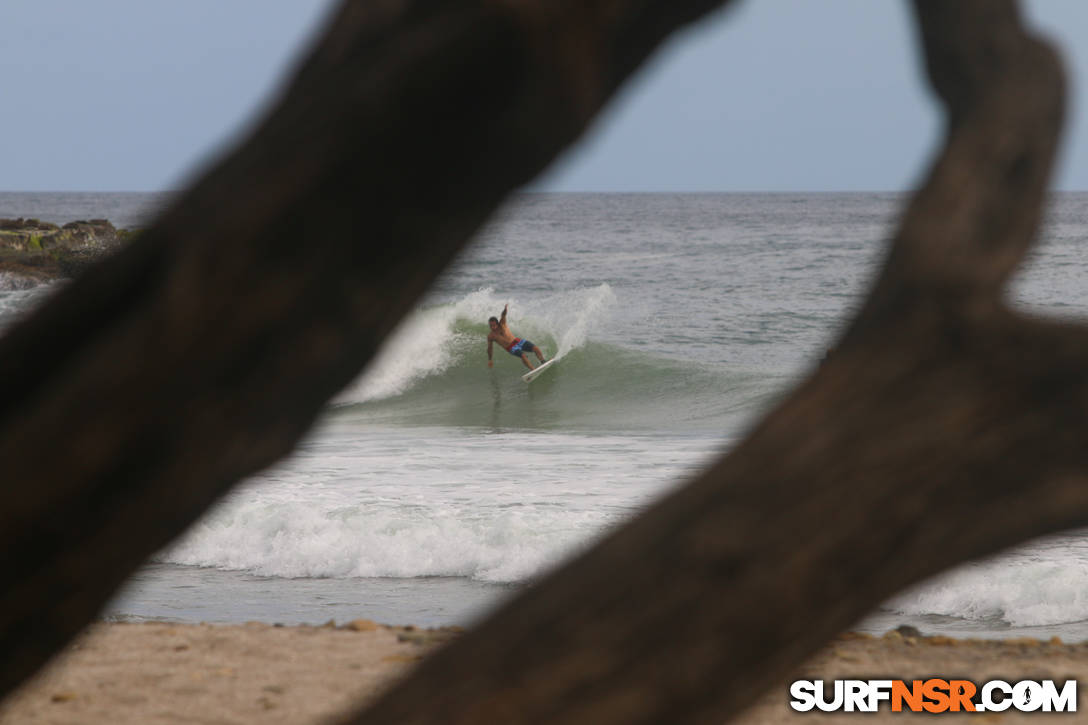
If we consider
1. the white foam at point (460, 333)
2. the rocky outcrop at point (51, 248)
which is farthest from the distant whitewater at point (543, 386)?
the rocky outcrop at point (51, 248)

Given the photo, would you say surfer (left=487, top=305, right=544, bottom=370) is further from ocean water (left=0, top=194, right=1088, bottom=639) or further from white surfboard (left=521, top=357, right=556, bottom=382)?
ocean water (left=0, top=194, right=1088, bottom=639)

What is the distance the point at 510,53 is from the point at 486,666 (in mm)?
777

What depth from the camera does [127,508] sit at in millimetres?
1401

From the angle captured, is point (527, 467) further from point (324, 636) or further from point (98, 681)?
point (98, 681)

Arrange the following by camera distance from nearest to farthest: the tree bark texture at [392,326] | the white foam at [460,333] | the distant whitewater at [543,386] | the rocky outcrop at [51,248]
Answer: the tree bark texture at [392,326], the distant whitewater at [543,386], the white foam at [460,333], the rocky outcrop at [51,248]

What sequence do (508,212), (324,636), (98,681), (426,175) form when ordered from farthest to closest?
(324,636) < (98,681) < (508,212) < (426,175)

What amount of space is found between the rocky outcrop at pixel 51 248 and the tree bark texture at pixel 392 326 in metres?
30.7

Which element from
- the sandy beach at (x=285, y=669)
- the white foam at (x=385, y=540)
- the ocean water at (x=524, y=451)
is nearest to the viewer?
the sandy beach at (x=285, y=669)

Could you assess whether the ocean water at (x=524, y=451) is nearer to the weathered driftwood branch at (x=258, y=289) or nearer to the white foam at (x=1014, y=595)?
the white foam at (x=1014, y=595)

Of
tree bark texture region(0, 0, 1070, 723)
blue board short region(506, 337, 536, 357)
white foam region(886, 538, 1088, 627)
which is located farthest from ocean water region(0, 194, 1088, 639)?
blue board short region(506, 337, 536, 357)

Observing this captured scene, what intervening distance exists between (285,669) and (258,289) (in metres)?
3.88

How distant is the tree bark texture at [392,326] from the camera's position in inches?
52.0

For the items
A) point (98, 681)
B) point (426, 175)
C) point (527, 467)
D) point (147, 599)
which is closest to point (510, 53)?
point (426, 175)

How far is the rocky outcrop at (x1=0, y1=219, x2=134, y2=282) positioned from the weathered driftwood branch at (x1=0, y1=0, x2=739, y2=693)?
3072 centimetres
